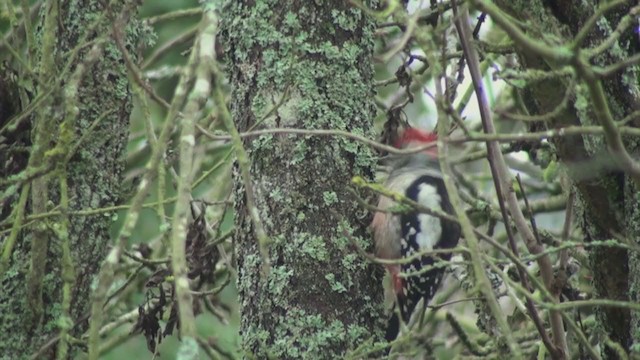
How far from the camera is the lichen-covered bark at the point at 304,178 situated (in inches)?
116

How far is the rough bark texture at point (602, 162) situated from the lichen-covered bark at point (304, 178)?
51 centimetres

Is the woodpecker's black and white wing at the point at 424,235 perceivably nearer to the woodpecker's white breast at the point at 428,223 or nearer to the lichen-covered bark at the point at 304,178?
the woodpecker's white breast at the point at 428,223

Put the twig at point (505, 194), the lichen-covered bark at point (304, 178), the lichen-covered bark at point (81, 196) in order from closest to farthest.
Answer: the twig at point (505, 194), the lichen-covered bark at point (304, 178), the lichen-covered bark at point (81, 196)

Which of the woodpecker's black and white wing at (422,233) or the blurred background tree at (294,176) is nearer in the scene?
the blurred background tree at (294,176)

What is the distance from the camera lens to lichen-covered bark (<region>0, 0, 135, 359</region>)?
322cm

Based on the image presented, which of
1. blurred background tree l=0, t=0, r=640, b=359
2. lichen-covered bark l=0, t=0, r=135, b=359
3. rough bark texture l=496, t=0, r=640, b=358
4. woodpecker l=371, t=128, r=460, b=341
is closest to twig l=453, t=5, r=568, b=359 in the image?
blurred background tree l=0, t=0, r=640, b=359

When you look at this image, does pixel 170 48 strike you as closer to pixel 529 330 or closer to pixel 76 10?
pixel 76 10

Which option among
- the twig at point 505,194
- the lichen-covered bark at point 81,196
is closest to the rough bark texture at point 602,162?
the twig at point 505,194

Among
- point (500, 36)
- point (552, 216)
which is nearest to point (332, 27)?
point (500, 36)

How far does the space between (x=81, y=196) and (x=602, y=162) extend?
5.13 feet

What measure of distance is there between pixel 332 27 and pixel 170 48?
203cm

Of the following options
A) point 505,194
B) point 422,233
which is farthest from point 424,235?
point 505,194

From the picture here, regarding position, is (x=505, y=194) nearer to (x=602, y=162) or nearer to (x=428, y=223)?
(x=602, y=162)

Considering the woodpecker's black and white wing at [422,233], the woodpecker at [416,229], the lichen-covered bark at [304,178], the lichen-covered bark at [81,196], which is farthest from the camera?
the woodpecker's black and white wing at [422,233]
